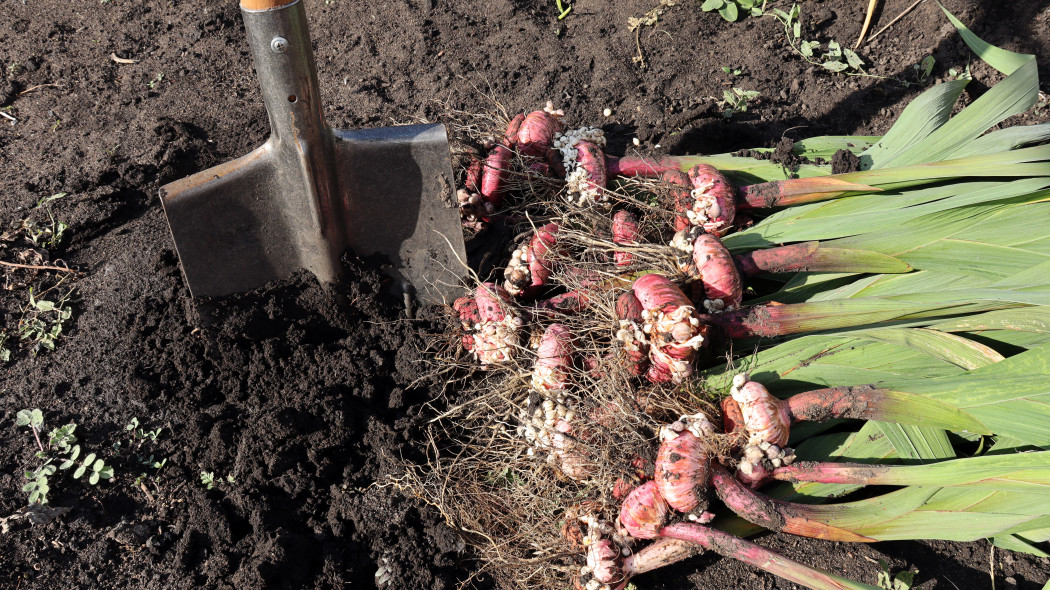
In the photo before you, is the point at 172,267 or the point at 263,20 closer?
the point at 263,20

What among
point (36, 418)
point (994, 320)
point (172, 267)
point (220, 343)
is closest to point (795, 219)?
point (994, 320)

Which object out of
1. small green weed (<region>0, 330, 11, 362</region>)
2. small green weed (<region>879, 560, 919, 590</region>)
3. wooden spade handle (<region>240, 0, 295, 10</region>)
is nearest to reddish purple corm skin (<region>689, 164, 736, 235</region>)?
small green weed (<region>879, 560, 919, 590</region>)

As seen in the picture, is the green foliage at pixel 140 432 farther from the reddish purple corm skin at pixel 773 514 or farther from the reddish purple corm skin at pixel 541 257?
the reddish purple corm skin at pixel 773 514

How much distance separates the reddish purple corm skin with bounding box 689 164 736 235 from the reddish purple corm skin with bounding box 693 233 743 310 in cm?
22

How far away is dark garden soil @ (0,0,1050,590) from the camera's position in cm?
164

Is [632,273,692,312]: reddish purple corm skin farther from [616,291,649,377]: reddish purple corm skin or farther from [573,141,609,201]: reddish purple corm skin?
[573,141,609,201]: reddish purple corm skin

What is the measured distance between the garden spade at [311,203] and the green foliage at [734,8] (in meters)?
1.84

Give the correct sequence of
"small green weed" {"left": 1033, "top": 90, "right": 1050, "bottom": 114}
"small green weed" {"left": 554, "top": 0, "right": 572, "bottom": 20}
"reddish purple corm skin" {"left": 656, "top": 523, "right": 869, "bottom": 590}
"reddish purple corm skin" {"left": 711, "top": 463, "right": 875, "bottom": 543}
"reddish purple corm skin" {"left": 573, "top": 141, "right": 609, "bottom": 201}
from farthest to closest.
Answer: "small green weed" {"left": 554, "top": 0, "right": 572, "bottom": 20} → "small green weed" {"left": 1033, "top": 90, "right": 1050, "bottom": 114} → "reddish purple corm skin" {"left": 573, "top": 141, "right": 609, "bottom": 201} → "reddish purple corm skin" {"left": 711, "top": 463, "right": 875, "bottom": 543} → "reddish purple corm skin" {"left": 656, "top": 523, "right": 869, "bottom": 590}

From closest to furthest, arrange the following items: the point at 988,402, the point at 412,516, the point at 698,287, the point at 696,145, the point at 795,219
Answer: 1. the point at 988,402
2. the point at 412,516
3. the point at 698,287
4. the point at 795,219
5. the point at 696,145

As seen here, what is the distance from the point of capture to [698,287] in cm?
184

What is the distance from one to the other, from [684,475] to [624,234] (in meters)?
0.82

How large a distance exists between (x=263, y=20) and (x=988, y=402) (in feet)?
6.31

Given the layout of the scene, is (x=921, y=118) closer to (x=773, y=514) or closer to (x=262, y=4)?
(x=773, y=514)

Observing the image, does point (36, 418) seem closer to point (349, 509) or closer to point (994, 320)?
point (349, 509)
